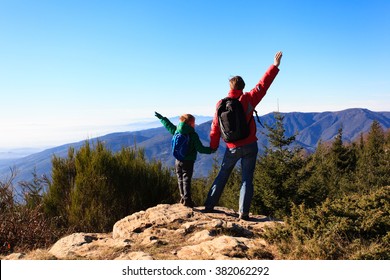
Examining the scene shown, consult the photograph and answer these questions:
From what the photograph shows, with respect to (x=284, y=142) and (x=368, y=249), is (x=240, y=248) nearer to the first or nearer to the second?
(x=368, y=249)

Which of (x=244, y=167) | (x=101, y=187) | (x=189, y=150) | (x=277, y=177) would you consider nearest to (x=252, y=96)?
(x=244, y=167)

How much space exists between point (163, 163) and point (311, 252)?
17.7ft

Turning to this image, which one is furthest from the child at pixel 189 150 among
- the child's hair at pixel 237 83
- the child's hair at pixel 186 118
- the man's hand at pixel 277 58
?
the man's hand at pixel 277 58

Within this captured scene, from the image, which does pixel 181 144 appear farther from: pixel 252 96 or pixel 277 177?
pixel 277 177

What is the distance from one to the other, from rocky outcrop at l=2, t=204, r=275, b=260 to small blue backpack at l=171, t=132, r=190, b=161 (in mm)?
925

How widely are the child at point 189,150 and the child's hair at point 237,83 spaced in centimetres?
89

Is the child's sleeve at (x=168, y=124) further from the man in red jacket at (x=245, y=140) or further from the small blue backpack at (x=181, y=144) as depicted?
the man in red jacket at (x=245, y=140)

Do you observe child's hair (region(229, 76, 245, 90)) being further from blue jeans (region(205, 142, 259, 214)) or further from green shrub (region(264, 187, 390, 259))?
green shrub (region(264, 187, 390, 259))

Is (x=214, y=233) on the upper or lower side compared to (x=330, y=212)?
lower

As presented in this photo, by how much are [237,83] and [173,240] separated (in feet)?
8.21

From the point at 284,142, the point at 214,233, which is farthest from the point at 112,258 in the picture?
the point at 284,142

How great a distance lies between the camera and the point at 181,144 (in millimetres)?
5707

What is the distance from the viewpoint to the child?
566cm
